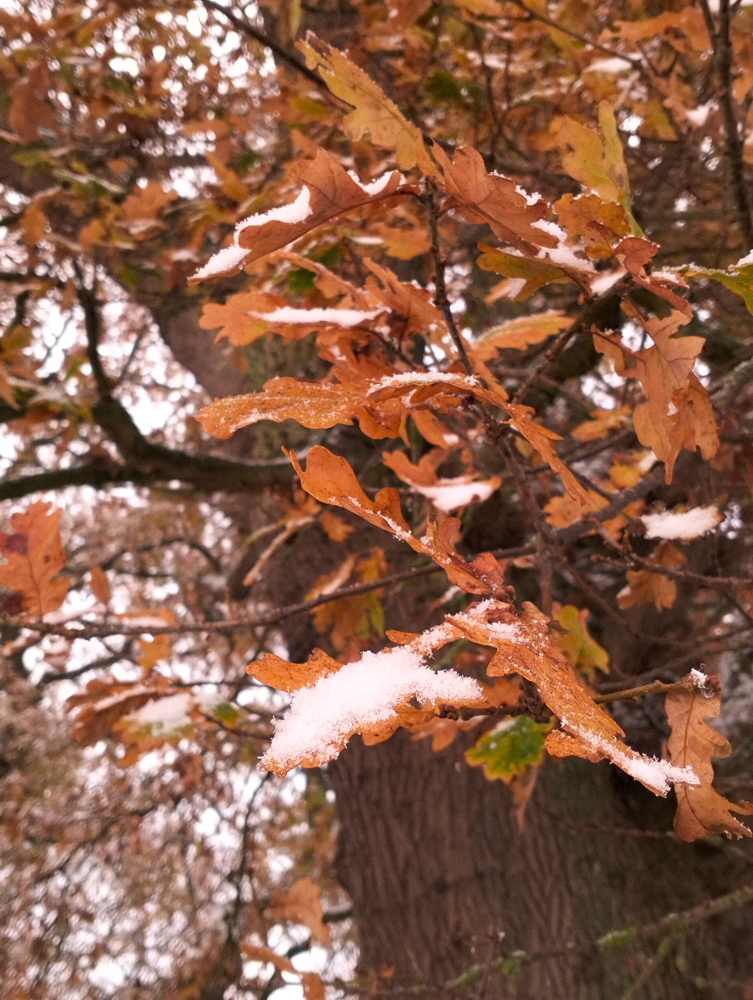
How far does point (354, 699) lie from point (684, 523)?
59cm

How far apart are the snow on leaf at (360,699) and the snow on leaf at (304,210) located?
0.29 m

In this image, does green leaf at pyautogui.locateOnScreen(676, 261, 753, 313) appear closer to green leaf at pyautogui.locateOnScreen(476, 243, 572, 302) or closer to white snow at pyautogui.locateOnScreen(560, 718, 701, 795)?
green leaf at pyautogui.locateOnScreen(476, 243, 572, 302)

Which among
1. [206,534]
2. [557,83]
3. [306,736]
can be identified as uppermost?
[206,534]

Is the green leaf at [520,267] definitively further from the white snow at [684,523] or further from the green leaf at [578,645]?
the green leaf at [578,645]

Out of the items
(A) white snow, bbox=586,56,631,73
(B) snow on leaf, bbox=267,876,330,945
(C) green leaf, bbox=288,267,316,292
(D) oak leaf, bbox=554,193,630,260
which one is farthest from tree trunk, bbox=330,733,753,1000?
(A) white snow, bbox=586,56,631,73

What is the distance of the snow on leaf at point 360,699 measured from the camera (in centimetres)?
33

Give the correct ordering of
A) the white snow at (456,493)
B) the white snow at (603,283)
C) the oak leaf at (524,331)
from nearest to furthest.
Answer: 1. the white snow at (603,283)
2. the oak leaf at (524,331)
3. the white snow at (456,493)

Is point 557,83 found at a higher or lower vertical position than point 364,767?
higher

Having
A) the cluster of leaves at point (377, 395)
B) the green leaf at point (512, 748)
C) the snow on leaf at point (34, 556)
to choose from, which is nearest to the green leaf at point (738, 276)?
the cluster of leaves at point (377, 395)

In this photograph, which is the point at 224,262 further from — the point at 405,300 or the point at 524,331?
the point at 524,331

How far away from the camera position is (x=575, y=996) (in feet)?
4.49

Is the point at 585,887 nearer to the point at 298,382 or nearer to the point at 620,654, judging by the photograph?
the point at 620,654

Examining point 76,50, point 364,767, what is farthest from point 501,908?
point 76,50

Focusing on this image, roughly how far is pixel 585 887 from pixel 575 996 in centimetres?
22
